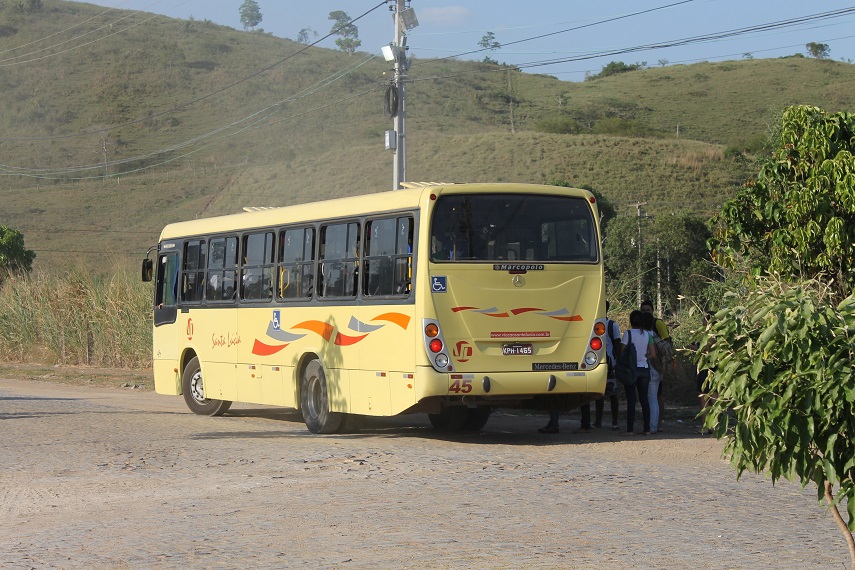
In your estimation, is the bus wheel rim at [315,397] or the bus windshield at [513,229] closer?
the bus windshield at [513,229]

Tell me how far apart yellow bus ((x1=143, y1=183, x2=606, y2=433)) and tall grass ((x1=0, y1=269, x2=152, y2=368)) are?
50.2 feet

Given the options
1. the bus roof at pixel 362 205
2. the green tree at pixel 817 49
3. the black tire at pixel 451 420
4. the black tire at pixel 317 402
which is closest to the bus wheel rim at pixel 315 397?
the black tire at pixel 317 402

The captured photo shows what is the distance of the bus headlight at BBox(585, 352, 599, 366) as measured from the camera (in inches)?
597

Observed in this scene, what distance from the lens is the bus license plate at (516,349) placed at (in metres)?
14.8

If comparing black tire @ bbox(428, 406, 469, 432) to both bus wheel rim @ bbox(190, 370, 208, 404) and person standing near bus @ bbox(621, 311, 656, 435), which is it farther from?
bus wheel rim @ bbox(190, 370, 208, 404)

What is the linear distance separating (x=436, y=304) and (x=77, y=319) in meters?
Answer: 22.1

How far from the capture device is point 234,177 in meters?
90.7

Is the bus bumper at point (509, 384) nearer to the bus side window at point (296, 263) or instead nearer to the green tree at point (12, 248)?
the bus side window at point (296, 263)

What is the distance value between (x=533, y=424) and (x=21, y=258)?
Result: 46.9 metres

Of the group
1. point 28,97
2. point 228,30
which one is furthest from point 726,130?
point 228,30

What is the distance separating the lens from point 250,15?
180 meters

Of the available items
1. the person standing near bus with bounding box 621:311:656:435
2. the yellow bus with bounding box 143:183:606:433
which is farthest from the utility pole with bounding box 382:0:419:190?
the person standing near bus with bounding box 621:311:656:435

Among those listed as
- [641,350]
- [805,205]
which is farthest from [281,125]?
[805,205]

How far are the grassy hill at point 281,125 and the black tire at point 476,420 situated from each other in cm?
4411
